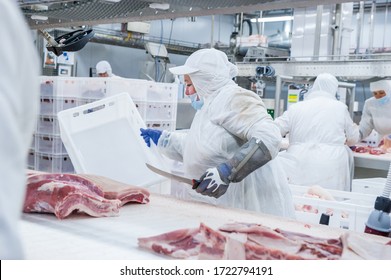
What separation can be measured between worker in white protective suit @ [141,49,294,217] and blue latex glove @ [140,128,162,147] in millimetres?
162

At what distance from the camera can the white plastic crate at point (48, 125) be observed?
4188 millimetres

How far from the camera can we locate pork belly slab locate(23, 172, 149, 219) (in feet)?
6.80

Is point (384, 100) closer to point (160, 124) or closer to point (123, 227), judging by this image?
point (160, 124)

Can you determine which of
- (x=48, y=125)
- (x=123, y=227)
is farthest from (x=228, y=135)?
(x=48, y=125)

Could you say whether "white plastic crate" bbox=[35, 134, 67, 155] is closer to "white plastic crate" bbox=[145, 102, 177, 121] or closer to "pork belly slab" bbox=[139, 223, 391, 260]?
"white plastic crate" bbox=[145, 102, 177, 121]

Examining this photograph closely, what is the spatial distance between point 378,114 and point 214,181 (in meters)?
3.92

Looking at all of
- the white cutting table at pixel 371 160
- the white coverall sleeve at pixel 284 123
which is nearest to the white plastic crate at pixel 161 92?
the white coverall sleeve at pixel 284 123

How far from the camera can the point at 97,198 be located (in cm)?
214

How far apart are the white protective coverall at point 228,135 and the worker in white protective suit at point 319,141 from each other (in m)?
2.30

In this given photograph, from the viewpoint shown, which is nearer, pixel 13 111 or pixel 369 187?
pixel 13 111

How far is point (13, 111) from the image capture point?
2.15 ft

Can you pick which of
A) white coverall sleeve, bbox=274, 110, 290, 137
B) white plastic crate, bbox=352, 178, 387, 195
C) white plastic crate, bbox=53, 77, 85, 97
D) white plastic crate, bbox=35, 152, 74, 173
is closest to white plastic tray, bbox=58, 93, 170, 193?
white plastic crate, bbox=53, 77, 85, 97

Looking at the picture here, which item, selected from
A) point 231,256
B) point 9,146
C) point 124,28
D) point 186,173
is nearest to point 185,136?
point 186,173

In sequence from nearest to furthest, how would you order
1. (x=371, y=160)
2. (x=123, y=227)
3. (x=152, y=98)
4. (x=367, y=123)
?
1. (x=123, y=227)
2. (x=152, y=98)
3. (x=371, y=160)
4. (x=367, y=123)
